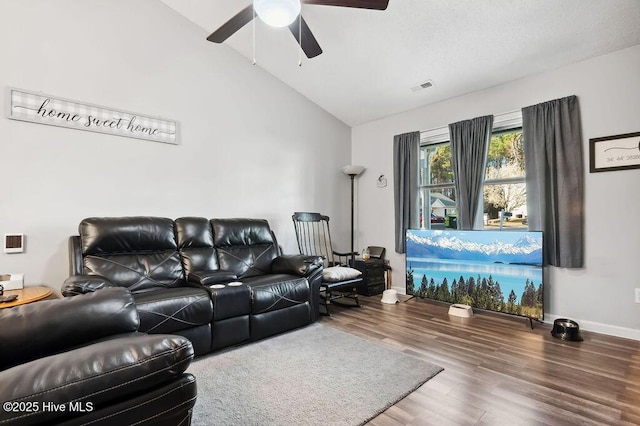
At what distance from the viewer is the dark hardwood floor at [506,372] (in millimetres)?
1689

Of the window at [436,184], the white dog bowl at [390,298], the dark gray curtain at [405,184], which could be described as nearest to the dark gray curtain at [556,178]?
the window at [436,184]

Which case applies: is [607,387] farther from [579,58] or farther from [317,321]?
[579,58]

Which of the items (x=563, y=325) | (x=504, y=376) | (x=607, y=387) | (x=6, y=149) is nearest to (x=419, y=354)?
(x=504, y=376)

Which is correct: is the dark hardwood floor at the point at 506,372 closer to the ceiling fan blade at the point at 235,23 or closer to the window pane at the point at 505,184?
the window pane at the point at 505,184

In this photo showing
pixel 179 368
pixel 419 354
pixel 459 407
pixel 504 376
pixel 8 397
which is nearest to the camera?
pixel 8 397

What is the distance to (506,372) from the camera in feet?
7.07

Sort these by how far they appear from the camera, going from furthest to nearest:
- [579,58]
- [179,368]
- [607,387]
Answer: [579,58], [607,387], [179,368]

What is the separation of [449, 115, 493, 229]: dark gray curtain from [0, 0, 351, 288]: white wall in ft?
6.66

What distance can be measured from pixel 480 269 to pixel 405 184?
1526 mm

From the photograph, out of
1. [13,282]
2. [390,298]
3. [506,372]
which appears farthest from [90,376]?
[390,298]

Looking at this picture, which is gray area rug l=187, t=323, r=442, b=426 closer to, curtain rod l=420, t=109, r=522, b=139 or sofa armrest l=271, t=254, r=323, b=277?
sofa armrest l=271, t=254, r=323, b=277

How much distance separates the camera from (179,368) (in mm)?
956

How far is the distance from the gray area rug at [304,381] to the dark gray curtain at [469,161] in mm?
2099

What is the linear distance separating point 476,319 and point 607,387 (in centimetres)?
137
